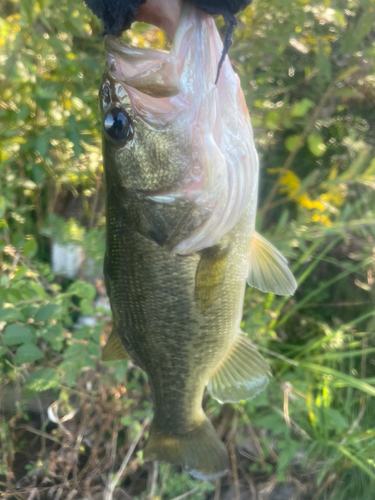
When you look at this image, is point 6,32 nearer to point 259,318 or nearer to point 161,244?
point 161,244

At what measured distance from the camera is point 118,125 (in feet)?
2.19

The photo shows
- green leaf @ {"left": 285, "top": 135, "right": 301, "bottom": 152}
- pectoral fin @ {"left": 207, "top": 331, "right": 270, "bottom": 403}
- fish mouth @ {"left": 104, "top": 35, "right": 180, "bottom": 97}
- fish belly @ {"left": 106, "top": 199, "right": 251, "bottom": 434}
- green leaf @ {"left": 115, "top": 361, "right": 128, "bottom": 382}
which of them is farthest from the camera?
green leaf @ {"left": 285, "top": 135, "right": 301, "bottom": 152}

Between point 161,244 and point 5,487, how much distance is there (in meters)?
1.74

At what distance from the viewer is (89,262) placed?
5.64ft

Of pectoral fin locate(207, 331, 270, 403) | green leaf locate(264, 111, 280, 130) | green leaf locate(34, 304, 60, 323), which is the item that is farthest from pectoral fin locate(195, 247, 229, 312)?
green leaf locate(264, 111, 280, 130)

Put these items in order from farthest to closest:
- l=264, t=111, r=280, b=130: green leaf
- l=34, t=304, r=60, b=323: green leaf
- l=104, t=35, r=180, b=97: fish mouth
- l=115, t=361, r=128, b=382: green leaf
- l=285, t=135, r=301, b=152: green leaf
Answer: l=285, t=135, r=301, b=152: green leaf
l=264, t=111, r=280, b=130: green leaf
l=115, t=361, r=128, b=382: green leaf
l=34, t=304, r=60, b=323: green leaf
l=104, t=35, r=180, b=97: fish mouth

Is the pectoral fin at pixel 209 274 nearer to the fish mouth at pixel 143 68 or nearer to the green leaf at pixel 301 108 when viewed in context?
the fish mouth at pixel 143 68

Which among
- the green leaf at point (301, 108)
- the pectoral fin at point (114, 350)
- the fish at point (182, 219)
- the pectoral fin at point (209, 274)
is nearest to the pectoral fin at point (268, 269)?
the fish at point (182, 219)

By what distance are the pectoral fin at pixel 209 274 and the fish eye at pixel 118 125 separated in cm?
32

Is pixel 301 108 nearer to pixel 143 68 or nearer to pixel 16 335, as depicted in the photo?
pixel 143 68

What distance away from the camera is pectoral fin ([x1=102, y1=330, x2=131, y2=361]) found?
96cm

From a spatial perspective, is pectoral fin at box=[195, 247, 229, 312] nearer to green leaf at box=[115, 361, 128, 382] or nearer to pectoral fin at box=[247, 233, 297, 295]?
pectoral fin at box=[247, 233, 297, 295]

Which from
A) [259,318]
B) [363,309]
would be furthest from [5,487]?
[363,309]

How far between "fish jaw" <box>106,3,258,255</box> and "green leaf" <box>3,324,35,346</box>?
0.49 metres
